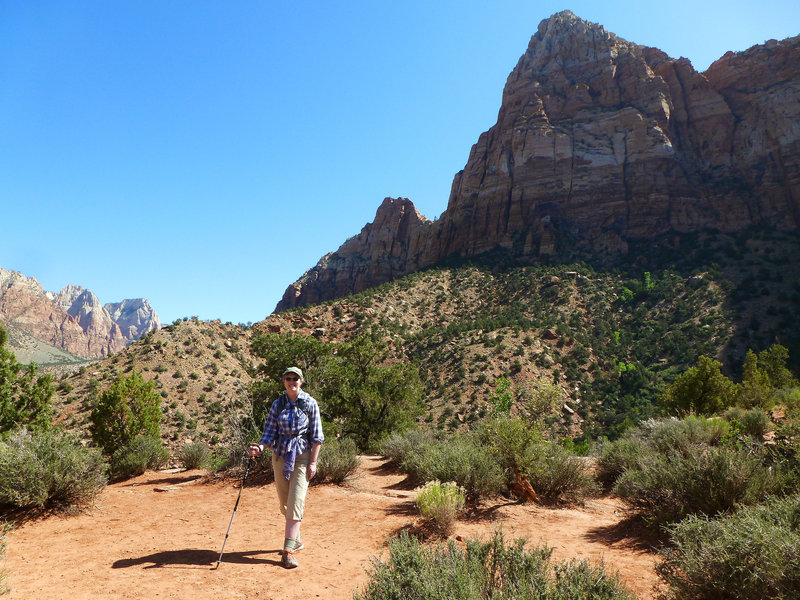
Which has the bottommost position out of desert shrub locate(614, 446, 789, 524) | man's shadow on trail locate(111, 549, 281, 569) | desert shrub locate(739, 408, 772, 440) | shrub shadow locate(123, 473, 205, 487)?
shrub shadow locate(123, 473, 205, 487)

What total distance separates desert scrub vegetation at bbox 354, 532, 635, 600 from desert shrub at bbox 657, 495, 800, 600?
28.8 inches

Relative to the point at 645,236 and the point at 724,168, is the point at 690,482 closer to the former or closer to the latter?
the point at 645,236

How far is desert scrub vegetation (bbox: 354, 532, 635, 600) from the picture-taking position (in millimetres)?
2697

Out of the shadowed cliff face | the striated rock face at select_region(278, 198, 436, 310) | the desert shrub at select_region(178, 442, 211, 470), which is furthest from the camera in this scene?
the striated rock face at select_region(278, 198, 436, 310)

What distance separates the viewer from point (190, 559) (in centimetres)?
484

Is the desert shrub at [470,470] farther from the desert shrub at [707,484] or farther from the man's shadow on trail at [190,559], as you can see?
the man's shadow on trail at [190,559]

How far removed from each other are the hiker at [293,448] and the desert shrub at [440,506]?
5.48ft

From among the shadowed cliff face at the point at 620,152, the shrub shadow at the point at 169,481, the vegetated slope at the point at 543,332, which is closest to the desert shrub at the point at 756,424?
the shrub shadow at the point at 169,481

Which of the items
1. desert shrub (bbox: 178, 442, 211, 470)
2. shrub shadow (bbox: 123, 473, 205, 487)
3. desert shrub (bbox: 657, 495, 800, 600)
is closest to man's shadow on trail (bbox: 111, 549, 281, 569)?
desert shrub (bbox: 657, 495, 800, 600)

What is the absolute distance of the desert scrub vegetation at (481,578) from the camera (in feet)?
8.85

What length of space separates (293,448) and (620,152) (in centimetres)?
6948

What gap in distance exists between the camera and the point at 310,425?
5207mm

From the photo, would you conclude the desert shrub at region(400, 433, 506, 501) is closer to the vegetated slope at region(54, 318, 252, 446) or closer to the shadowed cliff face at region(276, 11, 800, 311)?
the vegetated slope at region(54, 318, 252, 446)

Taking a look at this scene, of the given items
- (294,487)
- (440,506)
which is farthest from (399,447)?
(294,487)
